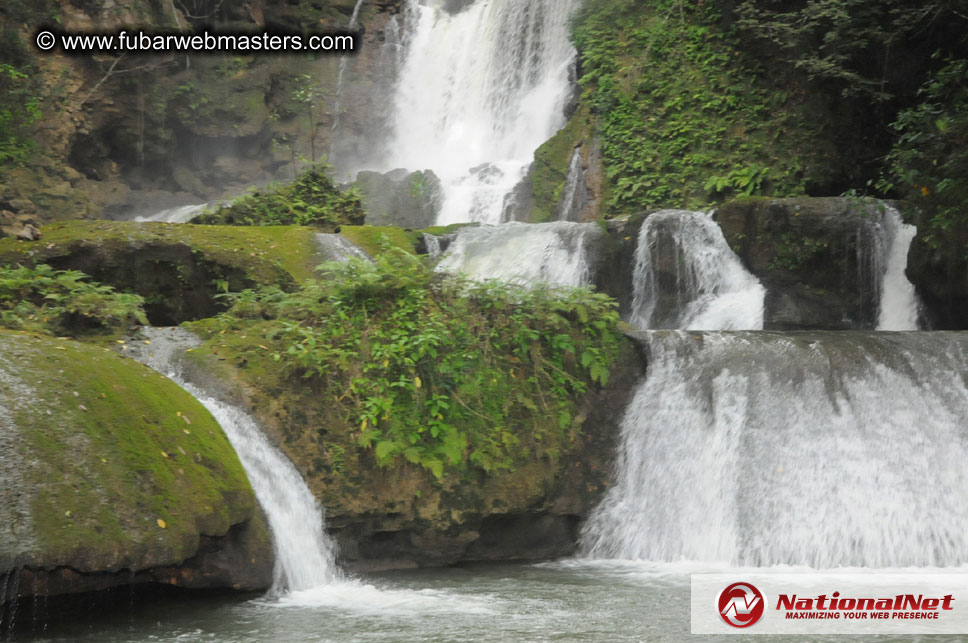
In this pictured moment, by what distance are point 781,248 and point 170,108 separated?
57.4ft

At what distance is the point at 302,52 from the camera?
2516cm

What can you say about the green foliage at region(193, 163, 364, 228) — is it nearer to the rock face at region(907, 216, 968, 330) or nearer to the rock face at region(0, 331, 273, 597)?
the rock face at region(0, 331, 273, 597)

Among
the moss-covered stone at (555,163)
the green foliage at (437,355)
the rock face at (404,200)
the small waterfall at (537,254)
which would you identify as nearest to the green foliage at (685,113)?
the moss-covered stone at (555,163)

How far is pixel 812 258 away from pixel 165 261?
8.85 m

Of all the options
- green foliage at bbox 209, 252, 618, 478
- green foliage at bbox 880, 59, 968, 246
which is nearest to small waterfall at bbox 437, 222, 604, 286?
green foliage at bbox 209, 252, 618, 478

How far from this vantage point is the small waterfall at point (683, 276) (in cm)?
1234

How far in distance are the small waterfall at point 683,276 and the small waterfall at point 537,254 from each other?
790 mm

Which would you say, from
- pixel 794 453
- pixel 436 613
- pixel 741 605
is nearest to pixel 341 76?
pixel 794 453

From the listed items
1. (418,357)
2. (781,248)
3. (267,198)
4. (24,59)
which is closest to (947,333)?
(781,248)

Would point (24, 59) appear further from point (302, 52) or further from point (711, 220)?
point (711, 220)

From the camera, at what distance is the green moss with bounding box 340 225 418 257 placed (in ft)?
36.9

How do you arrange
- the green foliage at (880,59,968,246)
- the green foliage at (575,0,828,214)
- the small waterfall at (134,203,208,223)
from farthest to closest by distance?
the small waterfall at (134,203,208,223) → the green foliage at (575,0,828,214) → the green foliage at (880,59,968,246)

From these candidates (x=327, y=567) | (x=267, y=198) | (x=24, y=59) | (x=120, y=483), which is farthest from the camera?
(x=24, y=59)

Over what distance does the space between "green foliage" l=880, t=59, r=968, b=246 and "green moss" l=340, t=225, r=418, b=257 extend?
6.76m
